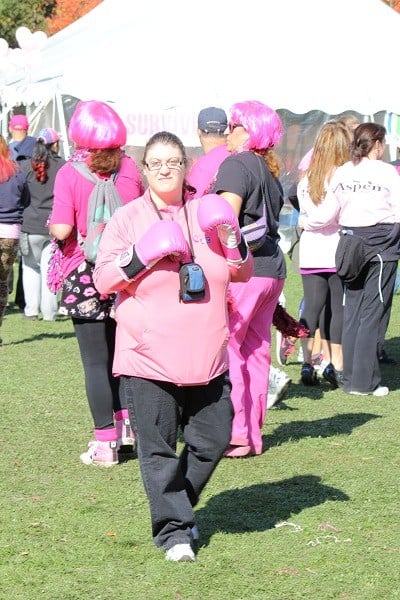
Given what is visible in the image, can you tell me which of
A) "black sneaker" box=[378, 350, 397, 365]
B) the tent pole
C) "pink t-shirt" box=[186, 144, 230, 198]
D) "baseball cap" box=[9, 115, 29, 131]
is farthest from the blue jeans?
the tent pole

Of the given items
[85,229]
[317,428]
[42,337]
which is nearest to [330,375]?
[317,428]

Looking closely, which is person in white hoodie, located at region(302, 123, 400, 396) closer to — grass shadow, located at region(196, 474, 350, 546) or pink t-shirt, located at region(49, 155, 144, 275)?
grass shadow, located at region(196, 474, 350, 546)

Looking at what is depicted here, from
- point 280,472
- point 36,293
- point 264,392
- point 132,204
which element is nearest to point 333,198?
point 264,392

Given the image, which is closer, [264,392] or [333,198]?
[264,392]

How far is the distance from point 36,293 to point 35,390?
15.1 ft

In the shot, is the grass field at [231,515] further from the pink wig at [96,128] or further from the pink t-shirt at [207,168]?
the pink wig at [96,128]

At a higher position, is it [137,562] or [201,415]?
[201,415]

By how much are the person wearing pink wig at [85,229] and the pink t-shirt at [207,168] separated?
695mm

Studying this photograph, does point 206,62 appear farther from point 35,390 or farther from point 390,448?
point 390,448

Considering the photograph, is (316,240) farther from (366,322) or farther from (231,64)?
(231,64)

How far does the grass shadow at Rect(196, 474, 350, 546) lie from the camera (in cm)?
549

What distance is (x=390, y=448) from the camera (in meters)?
7.16

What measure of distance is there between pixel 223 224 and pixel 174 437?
36.8 inches

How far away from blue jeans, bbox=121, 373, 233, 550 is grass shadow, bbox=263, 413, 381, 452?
2252 millimetres
